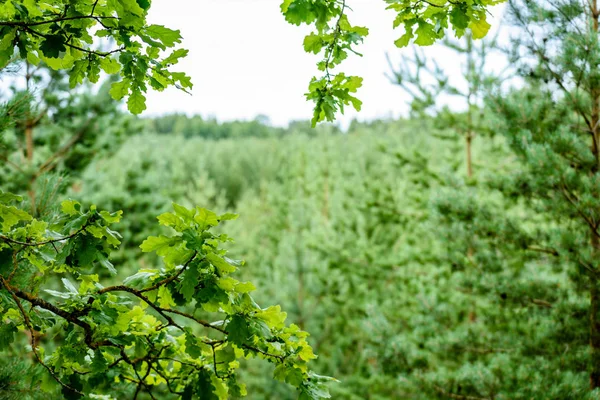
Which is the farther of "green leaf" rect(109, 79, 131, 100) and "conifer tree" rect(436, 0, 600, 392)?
"conifer tree" rect(436, 0, 600, 392)

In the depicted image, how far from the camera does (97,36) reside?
1.88 m

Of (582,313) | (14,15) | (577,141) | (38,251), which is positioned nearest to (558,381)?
(582,313)

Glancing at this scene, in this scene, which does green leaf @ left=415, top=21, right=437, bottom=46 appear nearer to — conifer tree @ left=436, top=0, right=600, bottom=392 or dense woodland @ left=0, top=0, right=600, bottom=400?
dense woodland @ left=0, top=0, right=600, bottom=400

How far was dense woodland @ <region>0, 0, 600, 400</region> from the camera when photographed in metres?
1.88

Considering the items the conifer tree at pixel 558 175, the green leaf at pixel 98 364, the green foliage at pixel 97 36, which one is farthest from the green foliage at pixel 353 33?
the conifer tree at pixel 558 175

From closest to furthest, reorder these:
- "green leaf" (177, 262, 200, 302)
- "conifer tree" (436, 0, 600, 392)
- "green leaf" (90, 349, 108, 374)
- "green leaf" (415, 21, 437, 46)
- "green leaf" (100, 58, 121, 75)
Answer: "green leaf" (177, 262, 200, 302), "green leaf" (90, 349, 108, 374), "green leaf" (100, 58, 121, 75), "green leaf" (415, 21, 437, 46), "conifer tree" (436, 0, 600, 392)

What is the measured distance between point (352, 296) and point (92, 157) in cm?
705

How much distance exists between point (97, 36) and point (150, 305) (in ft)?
3.28

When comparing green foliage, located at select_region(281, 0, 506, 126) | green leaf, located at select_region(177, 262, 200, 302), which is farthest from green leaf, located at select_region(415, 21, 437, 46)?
green leaf, located at select_region(177, 262, 200, 302)

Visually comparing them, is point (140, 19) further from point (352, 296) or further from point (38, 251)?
point (352, 296)

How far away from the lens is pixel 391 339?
6746mm

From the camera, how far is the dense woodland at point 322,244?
1877 millimetres

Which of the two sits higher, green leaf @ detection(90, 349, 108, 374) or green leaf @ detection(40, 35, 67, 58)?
green leaf @ detection(40, 35, 67, 58)

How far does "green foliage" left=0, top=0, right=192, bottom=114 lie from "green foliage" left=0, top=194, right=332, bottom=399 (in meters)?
0.51
